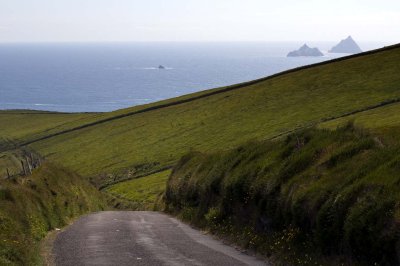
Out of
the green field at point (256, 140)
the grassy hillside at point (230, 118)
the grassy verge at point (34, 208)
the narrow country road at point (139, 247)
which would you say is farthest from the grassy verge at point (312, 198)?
the grassy hillside at point (230, 118)

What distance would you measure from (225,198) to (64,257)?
29.3ft

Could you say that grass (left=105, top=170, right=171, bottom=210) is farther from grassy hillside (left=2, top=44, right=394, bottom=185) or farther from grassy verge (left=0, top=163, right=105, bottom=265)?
grassy verge (left=0, top=163, right=105, bottom=265)

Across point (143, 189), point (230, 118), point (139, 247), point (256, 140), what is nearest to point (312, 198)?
point (139, 247)

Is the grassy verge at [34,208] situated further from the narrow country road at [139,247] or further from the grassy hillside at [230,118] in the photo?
the grassy hillside at [230,118]

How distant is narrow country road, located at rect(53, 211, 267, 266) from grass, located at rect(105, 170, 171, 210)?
22.6m

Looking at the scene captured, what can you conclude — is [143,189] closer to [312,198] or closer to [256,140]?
[256,140]

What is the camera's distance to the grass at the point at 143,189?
52884 millimetres

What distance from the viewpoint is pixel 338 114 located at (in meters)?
64.8

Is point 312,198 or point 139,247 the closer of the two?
point 312,198

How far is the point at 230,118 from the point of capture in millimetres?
80625

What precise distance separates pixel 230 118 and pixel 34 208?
55749 mm

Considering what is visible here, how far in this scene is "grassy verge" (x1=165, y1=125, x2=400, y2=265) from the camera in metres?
14.6

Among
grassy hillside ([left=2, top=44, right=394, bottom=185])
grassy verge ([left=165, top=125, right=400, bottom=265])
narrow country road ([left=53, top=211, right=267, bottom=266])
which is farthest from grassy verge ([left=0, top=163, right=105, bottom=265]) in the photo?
grassy hillside ([left=2, top=44, right=394, bottom=185])

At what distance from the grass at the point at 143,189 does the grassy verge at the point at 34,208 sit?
766 centimetres
